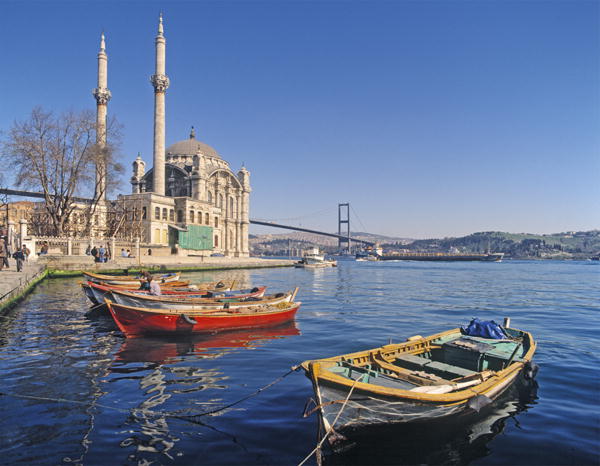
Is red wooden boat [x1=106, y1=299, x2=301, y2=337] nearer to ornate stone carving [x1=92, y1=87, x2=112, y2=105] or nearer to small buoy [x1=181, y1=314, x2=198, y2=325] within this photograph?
small buoy [x1=181, y1=314, x2=198, y2=325]

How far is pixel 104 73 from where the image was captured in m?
49.0

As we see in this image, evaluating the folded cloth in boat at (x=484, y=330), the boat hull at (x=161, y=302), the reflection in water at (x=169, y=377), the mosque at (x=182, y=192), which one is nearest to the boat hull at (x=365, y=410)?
the reflection in water at (x=169, y=377)

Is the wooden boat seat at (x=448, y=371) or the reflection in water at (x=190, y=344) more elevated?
the wooden boat seat at (x=448, y=371)

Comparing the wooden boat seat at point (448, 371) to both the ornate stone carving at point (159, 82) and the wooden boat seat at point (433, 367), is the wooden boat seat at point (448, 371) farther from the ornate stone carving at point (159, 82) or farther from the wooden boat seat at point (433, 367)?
the ornate stone carving at point (159, 82)

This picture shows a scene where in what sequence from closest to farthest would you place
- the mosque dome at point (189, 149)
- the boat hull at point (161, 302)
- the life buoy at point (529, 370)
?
1. the life buoy at point (529, 370)
2. the boat hull at point (161, 302)
3. the mosque dome at point (189, 149)

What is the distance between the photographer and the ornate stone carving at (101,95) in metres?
48.2

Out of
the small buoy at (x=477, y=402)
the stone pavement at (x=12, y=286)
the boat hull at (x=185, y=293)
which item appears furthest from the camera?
the boat hull at (x=185, y=293)

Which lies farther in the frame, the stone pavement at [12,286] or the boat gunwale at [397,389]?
the stone pavement at [12,286]

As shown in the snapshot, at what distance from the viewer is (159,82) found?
48.7 metres

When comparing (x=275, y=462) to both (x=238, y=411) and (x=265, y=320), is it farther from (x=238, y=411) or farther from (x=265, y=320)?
(x=265, y=320)

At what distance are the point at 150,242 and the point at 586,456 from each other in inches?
1953

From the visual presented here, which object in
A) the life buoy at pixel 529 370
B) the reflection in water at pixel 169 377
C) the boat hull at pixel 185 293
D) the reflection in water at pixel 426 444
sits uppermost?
the boat hull at pixel 185 293

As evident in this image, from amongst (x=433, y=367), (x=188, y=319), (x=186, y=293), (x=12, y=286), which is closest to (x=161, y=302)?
(x=188, y=319)

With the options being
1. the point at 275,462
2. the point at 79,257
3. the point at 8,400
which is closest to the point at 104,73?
the point at 79,257
